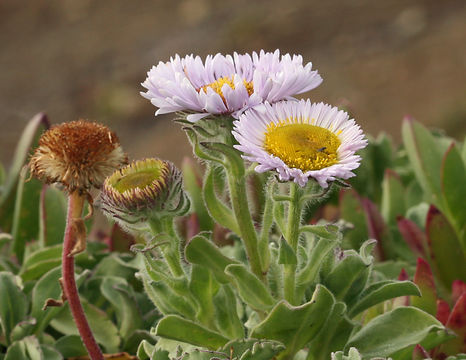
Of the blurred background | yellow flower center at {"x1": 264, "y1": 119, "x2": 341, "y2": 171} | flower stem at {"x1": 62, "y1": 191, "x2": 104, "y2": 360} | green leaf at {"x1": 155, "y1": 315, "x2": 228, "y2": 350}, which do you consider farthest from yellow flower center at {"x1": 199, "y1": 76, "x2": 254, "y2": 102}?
the blurred background

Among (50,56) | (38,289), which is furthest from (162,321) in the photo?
(50,56)

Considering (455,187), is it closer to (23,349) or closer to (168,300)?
(168,300)

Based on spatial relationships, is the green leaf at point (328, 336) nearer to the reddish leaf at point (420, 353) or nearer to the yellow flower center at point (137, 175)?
the reddish leaf at point (420, 353)

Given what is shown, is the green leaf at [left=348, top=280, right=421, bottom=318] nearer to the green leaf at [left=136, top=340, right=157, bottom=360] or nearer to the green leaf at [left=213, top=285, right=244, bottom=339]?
the green leaf at [left=213, top=285, right=244, bottom=339]

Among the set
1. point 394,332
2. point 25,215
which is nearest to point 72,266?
point 394,332

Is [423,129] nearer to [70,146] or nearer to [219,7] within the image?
[70,146]

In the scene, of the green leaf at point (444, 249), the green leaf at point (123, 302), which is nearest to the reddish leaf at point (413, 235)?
the green leaf at point (444, 249)
